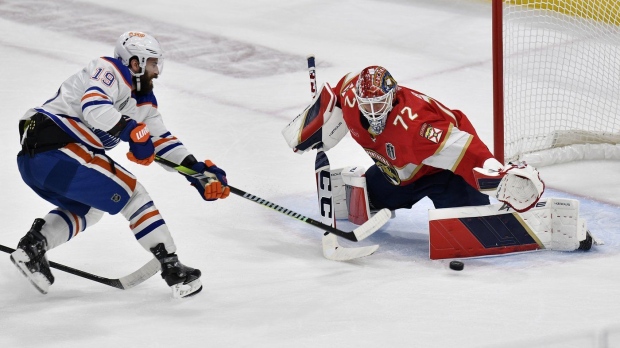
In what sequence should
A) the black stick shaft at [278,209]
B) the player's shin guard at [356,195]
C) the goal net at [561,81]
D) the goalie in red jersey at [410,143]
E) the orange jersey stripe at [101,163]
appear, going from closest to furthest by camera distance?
the orange jersey stripe at [101,163]
the goalie in red jersey at [410,143]
the black stick shaft at [278,209]
the player's shin guard at [356,195]
the goal net at [561,81]

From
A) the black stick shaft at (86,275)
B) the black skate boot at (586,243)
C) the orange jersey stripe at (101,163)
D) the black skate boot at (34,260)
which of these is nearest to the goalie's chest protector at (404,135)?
the black skate boot at (586,243)

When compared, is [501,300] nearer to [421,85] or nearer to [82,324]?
[82,324]

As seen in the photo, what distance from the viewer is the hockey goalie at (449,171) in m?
4.79

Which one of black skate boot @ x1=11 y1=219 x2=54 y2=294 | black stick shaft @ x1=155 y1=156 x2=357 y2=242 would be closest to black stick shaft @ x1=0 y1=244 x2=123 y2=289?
black skate boot @ x1=11 y1=219 x2=54 y2=294

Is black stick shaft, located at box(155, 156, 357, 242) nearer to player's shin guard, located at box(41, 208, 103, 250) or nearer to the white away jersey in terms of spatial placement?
the white away jersey

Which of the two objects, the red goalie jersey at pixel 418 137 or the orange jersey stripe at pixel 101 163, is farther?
the red goalie jersey at pixel 418 137

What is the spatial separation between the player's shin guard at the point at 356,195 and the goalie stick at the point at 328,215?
135mm

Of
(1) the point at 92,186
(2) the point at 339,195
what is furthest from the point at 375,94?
(1) the point at 92,186

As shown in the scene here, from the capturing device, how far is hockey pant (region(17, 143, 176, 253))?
4.45 metres

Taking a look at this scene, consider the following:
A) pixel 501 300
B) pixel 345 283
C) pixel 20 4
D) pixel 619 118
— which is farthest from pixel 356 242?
pixel 20 4

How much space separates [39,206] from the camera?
5.71 m

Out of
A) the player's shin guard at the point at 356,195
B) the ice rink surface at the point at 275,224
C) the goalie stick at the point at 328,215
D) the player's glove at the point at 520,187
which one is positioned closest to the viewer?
the ice rink surface at the point at 275,224

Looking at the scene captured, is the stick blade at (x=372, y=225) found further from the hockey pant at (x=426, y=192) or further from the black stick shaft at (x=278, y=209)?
the hockey pant at (x=426, y=192)

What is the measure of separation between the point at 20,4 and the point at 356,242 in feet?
16.0
